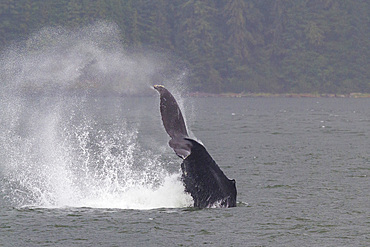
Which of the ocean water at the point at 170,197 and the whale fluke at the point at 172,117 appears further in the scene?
the ocean water at the point at 170,197

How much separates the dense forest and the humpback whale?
158799 mm

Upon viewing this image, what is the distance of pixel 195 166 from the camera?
21.6 meters

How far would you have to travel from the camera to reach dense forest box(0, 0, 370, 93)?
18488 centimetres

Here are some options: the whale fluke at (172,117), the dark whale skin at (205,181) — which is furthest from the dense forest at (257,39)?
the whale fluke at (172,117)

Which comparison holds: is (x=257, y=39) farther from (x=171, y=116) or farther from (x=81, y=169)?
(x=171, y=116)

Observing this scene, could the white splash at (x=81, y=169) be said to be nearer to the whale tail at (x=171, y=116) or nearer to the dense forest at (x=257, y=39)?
the whale tail at (x=171, y=116)

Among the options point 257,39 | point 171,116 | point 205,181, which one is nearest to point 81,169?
point 205,181

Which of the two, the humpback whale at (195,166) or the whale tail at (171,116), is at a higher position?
the whale tail at (171,116)

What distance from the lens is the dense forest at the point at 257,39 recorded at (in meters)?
185

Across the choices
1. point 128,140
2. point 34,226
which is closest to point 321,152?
point 128,140

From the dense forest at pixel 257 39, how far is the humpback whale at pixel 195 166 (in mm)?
158799

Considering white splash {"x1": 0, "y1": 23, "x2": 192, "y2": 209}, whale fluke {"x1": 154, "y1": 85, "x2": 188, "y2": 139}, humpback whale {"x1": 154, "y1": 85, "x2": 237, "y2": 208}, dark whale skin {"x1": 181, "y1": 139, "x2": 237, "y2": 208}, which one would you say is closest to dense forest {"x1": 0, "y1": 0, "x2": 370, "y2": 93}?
white splash {"x1": 0, "y1": 23, "x2": 192, "y2": 209}

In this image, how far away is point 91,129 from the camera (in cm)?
6253

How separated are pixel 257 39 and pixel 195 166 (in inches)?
6881
